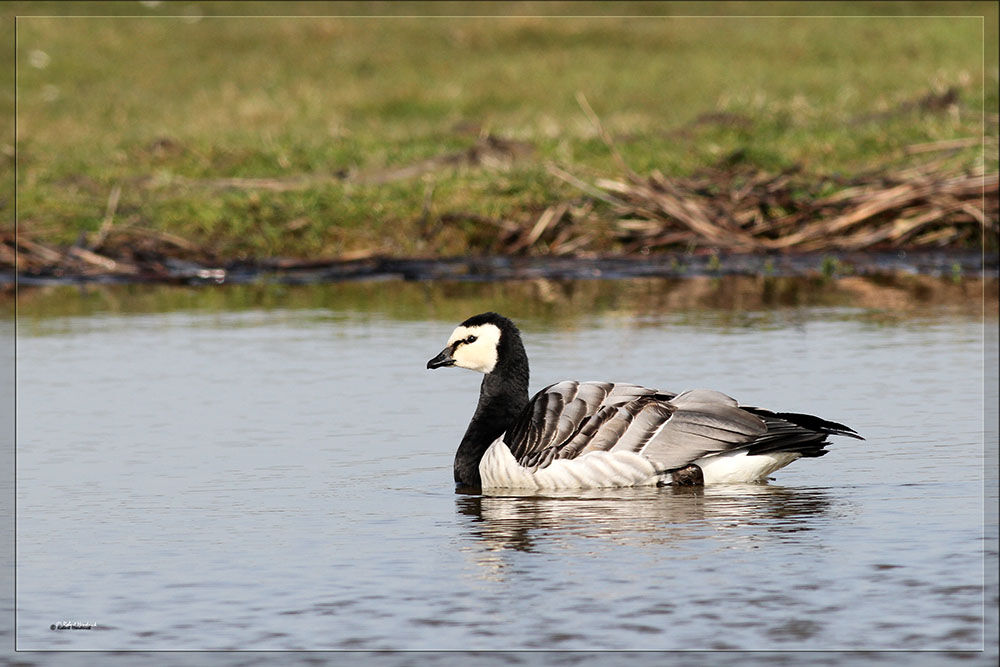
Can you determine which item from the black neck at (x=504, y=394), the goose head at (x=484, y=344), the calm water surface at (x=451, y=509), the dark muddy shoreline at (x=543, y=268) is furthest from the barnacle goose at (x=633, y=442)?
the dark muddy shoreline at (x=543, y=268)

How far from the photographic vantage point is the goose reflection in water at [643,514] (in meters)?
8.52

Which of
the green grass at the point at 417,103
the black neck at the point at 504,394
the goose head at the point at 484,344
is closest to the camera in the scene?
the black neck at the point at 504,394

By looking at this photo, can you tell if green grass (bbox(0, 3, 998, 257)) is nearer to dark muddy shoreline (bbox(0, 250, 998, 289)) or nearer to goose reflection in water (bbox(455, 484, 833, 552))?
dark muddy shoreline (bbox(0, 250, 998, 289))

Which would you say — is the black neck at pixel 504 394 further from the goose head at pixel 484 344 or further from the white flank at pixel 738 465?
the white flank at pixel 738 465

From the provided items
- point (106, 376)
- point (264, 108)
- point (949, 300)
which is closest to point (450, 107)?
point (264, 108)

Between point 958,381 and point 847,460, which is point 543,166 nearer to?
point 958,381

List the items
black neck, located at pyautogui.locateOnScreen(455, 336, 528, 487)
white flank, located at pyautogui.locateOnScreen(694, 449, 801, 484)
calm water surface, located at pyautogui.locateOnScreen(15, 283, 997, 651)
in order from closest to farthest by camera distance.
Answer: calm water surface, located at pyautogui.locateOnScreen(15, 283, 997, 651) < white flank, located at pyautogui.locateOnScreen(694, 449, 801, 484) < black neck, located at pyautogui.locateOnScreen(455, 336, 528, 487)

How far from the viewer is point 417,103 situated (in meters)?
29.9

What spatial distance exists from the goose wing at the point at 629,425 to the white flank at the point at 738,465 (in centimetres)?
11

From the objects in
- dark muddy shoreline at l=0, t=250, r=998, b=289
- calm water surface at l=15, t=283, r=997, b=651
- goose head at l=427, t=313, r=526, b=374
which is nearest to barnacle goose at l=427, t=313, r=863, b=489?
calm water surface at l=15, t=283, r=997, b=651

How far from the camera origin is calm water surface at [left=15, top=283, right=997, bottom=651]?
7109mm

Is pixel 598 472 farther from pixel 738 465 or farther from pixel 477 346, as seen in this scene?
pixel 477 346

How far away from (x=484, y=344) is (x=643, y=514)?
2027 millimetres

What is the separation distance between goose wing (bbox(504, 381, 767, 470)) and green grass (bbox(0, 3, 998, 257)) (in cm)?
1050
